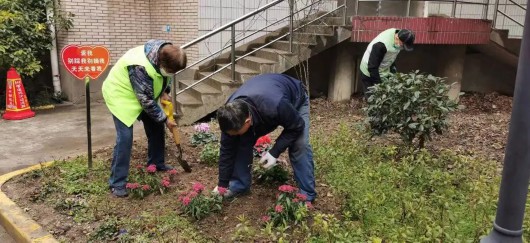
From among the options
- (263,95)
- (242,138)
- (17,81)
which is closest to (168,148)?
(242,138)

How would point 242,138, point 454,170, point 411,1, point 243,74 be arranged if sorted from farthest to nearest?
1. point 411,1
2. point 243,74
3. point 454,170
4. point 242,138

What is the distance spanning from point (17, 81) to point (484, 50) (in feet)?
28.7

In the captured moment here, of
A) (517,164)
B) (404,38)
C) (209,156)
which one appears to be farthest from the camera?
(404,38)

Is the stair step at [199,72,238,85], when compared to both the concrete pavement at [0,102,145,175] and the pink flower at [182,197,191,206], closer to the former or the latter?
the concrete pavement at [0,102,145,175]

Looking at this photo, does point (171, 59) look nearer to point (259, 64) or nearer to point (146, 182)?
point (146, 182)

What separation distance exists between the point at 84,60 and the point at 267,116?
220cm

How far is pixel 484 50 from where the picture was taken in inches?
340

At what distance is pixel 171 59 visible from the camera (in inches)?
136

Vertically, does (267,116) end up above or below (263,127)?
above

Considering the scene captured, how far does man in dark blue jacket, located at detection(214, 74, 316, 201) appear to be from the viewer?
9.54ft

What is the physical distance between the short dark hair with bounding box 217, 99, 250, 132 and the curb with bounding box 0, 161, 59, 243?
156cm

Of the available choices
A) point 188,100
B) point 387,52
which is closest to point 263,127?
point 387,52

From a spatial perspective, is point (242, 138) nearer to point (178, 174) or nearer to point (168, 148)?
point (178, 174)

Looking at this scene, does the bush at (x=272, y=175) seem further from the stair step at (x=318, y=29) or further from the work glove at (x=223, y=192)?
the stair step at (x=318, y=29)
